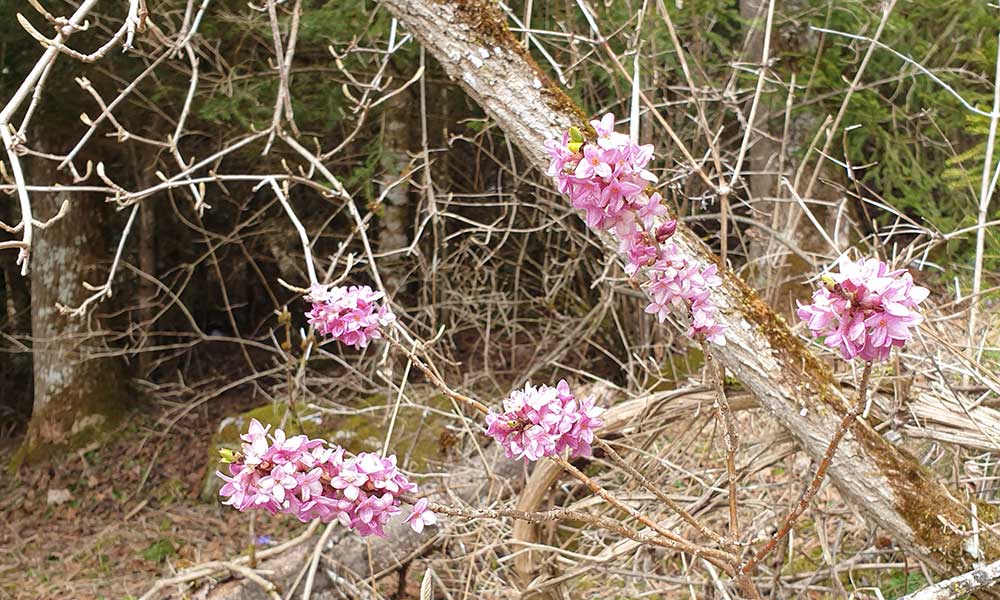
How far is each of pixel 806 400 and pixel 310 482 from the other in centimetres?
144

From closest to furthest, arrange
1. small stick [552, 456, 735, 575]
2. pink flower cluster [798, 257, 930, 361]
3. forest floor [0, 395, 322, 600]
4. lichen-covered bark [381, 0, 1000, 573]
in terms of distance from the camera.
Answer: pink flower cluster [798, 257, 930, 361] < small stick [552, 456, 735, 575] < lichen-covered bark [381, 0, 1000, 573] < forest floor [0, 395, 322, 600]

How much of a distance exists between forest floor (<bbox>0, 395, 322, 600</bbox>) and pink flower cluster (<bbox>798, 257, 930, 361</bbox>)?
4445 millimetres

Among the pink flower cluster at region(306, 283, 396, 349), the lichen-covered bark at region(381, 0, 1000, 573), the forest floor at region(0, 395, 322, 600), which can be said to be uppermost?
the pink flower cluster at region(306, 283, 396, 349)

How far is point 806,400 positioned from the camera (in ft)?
7.44

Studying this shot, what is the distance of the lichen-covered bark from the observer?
2.23 metres

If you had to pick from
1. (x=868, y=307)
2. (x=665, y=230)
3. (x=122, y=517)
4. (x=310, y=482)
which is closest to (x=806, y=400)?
(x=665, y=230)

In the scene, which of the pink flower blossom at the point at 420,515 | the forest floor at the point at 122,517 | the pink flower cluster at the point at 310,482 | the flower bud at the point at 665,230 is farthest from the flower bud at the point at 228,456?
the forest floor at the point at 122,517

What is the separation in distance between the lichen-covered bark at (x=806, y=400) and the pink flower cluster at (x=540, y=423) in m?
0.90

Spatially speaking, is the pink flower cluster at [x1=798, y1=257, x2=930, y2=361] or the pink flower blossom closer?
the pink flower cluster at [x1=798, y1=257, x2=930, y2=361]

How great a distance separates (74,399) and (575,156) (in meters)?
7.18

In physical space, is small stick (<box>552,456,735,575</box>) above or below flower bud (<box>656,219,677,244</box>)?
below

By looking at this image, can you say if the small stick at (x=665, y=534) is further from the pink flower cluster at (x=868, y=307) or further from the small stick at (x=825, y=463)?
Result: the pink flower cluster at (x=868, y=307)

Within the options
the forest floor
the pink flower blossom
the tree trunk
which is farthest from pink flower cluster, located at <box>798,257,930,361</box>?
the tree trunk

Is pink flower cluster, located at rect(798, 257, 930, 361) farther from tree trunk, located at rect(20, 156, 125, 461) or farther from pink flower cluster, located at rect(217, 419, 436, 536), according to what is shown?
tree trunk, located at rect(20, 156, 125, 461)
